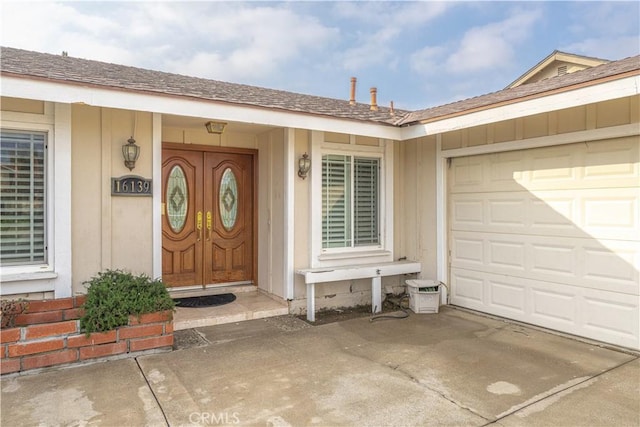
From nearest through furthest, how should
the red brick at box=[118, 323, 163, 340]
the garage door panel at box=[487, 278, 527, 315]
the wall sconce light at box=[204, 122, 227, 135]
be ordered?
the red brick at box=[118, 323, 163, 340]
the garage door panel at box=[487, 278, 527, 315]
the wall sconce light at box=[204, 122, 227, 135]

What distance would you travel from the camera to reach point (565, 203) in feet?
15.3

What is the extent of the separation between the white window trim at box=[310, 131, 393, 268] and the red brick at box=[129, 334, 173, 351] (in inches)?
89.2

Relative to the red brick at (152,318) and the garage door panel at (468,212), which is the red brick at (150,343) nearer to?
the red brick at (152,318)

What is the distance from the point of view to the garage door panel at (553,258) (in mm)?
4188

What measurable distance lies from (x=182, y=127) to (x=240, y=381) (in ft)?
12.1

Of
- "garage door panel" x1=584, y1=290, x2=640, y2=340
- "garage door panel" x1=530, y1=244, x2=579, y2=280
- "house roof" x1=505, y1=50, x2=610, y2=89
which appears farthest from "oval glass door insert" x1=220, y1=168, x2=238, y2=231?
"house roof" x1=505, y1=50, x2=610, y2=89

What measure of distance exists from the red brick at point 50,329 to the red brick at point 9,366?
0.20 meters

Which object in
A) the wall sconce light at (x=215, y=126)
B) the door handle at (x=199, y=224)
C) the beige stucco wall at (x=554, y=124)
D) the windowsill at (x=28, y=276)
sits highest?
the wall sconce light at (x=215, y=126)

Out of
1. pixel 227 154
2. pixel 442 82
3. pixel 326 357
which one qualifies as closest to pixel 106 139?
pixel 227 154

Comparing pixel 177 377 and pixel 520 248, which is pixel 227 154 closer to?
pixel 177 377

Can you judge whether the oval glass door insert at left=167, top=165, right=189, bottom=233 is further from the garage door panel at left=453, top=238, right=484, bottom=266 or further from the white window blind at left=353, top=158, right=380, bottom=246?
the garage door panel at left=453, top=238, right=484, bottom=266

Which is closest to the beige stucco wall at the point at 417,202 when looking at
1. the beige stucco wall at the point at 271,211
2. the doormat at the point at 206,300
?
Answer: the beige stucco wall at the point at 271,211

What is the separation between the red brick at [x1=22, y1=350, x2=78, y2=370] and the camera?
3.33 meters

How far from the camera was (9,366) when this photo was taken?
3268mm
